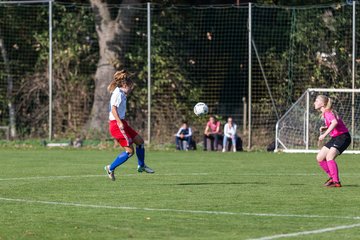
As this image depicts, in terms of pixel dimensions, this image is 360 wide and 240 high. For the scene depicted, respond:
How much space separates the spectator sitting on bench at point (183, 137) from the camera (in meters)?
34.5

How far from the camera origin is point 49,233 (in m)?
11.4

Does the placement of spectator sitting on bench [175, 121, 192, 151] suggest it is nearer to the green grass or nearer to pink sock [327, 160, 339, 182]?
the green grass

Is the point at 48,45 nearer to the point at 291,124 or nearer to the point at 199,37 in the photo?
the point at 199,37

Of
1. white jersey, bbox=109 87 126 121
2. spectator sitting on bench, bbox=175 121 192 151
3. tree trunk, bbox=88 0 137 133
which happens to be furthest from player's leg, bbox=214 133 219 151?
white jersey, bbox=109 87 126 121

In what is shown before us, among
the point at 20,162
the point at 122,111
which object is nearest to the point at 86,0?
the point at 20,162

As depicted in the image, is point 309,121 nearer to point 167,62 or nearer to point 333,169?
point 167,62

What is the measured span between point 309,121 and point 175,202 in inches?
718

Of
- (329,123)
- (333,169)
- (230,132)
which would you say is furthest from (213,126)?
(333,169)

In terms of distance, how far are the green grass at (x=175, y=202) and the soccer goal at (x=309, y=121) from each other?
7.29m

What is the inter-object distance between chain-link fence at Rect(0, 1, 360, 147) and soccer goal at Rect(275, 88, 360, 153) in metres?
1.60

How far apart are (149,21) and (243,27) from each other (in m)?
3.50

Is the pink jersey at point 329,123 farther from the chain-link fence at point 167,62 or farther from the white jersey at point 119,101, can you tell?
the chain-link fence at point 167,62

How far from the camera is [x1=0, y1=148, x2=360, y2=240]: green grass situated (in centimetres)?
1154

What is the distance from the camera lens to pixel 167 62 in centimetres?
3706
